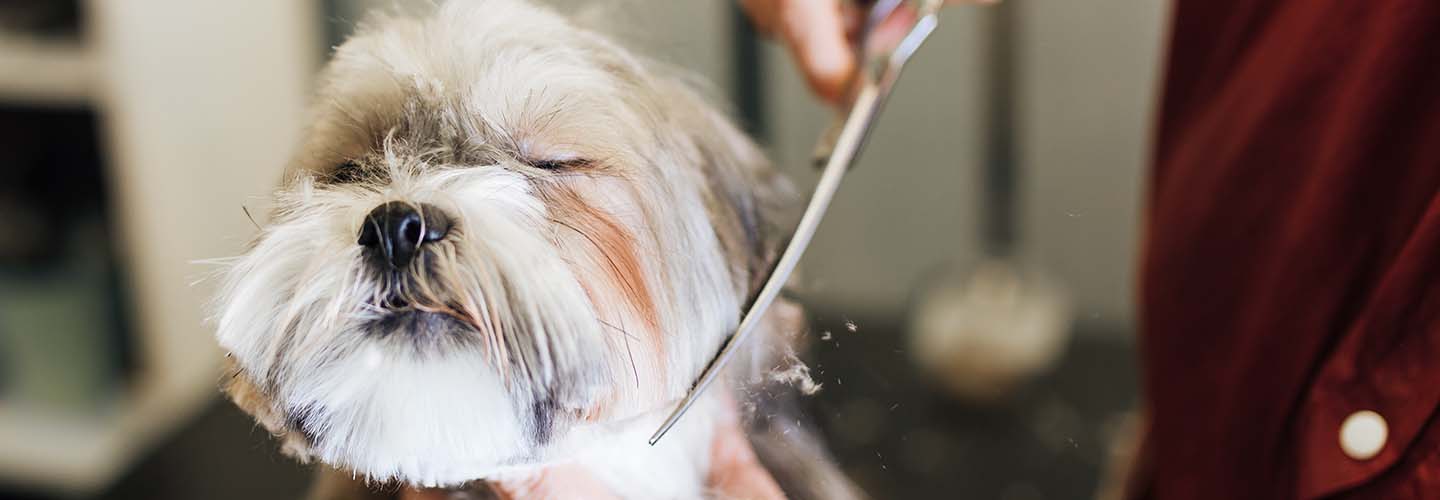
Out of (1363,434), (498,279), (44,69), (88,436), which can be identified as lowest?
(88,436)

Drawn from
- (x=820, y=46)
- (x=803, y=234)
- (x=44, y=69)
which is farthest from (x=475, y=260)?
(x=44, y=69)

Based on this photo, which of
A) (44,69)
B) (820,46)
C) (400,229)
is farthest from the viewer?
(44,69)

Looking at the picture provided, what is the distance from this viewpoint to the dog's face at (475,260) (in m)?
0.38

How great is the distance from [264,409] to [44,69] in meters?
1.55

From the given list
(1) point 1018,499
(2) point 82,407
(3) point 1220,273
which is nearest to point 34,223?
(2) point 82,407

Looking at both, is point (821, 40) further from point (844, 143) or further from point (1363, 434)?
point (1363, 434)

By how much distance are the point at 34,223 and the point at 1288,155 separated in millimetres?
1813

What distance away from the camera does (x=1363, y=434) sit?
1.59 ft

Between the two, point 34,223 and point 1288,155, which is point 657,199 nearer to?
point 1288,155

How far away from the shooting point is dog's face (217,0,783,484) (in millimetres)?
381

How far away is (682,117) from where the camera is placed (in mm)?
521

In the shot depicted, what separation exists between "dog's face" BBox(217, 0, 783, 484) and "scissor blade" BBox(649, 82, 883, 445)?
0.06ft

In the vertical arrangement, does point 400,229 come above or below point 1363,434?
above

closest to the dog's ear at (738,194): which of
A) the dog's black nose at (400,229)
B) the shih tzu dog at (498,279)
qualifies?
the shih tzu dog at (498,279)
